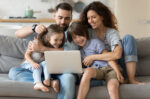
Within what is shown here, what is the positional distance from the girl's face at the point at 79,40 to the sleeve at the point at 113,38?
0.21m

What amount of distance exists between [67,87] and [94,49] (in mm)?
465

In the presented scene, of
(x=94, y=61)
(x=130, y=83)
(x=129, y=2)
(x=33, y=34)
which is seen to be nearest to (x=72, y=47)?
(x=94, y=61)

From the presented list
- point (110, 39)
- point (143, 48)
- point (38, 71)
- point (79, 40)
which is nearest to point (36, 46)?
point (38, 71)

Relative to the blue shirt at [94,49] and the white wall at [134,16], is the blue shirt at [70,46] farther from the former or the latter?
the white wall at [134,16]

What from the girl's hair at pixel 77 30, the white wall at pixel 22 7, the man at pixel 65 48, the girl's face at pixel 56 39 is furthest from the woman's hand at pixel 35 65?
the white wall at pixel 22 7

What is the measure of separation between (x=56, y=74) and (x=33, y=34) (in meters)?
0.48

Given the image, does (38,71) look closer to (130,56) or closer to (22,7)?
(130,56)

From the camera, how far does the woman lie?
6.78 feet

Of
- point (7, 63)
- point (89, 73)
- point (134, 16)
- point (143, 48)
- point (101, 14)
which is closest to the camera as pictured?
point (89, 73)

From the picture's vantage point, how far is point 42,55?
2.17 metres

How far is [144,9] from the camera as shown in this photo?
14.4ft

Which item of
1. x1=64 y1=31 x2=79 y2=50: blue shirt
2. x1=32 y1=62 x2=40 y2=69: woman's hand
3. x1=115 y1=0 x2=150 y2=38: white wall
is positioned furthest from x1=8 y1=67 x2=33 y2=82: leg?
x1=115 y1=0 x2=150 y2=38: white wall

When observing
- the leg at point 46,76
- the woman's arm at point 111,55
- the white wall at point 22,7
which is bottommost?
the leg at point 46,76

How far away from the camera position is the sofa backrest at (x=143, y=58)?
2361 millimetres
